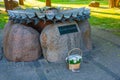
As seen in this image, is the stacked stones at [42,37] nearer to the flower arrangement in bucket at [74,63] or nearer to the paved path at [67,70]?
the paved path at [67,70]

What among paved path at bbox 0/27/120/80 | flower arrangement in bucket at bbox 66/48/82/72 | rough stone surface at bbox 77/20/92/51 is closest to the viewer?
paved path at bbox 0/27/120/80

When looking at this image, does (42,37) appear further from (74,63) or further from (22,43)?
(74,63)

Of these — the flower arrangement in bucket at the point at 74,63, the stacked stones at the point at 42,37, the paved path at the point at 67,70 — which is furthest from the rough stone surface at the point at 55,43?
the flower arrangement in bucket at the point at 74,63

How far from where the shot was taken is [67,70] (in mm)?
4074

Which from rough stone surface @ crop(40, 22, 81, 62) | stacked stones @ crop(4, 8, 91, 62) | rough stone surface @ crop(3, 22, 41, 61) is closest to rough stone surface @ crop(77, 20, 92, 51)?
stacked stones @ crop(4, 8, 91, 62)

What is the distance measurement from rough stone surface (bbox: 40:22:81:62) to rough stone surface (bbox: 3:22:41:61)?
0.59 feet

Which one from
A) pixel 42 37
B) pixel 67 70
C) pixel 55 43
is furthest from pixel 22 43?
pixel 67 70

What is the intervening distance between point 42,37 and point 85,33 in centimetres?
111

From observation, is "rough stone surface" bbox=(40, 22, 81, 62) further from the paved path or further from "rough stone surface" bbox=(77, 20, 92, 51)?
"rough stone surface" bbox=(77, 20, 92, 51)

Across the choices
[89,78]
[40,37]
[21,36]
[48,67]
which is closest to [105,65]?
[89,78]

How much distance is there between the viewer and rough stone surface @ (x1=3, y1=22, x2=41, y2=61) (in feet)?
14.6

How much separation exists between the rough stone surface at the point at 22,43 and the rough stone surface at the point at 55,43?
0.18m

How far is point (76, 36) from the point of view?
4602 millimetres

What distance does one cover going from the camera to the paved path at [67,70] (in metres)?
3.81
